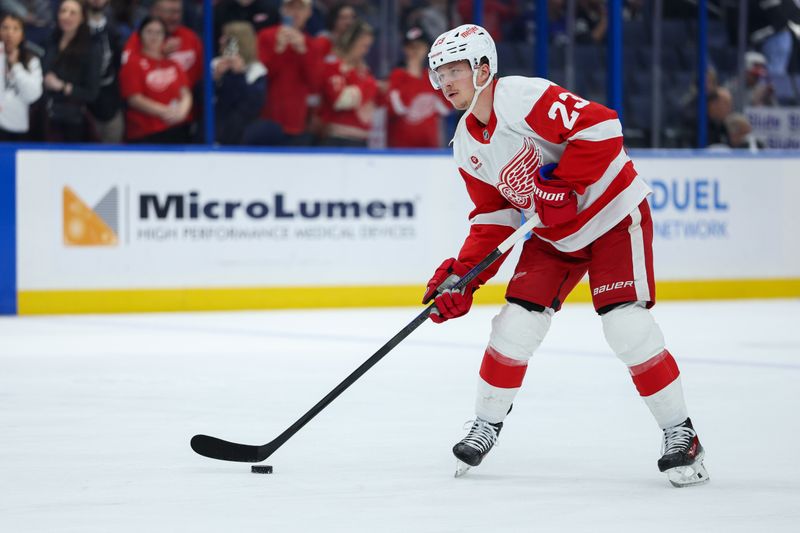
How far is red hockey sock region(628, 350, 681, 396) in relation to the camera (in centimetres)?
309

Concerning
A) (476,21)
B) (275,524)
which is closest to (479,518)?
(275,524)

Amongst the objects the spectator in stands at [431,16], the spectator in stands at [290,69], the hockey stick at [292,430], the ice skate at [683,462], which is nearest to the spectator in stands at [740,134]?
the spectator in stands at [431,16]

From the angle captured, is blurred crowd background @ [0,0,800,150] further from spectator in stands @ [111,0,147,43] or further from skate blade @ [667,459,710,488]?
skate blade @ [667,459,710,488]

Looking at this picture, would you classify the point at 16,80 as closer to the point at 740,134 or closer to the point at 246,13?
the point at 246,13

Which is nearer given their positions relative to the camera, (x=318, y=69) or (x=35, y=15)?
(x=35, y=15)

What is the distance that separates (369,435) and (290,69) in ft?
16.1

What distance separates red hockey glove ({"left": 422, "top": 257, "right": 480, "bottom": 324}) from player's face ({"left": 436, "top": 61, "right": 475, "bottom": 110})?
0.39 meters

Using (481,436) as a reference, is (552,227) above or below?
above

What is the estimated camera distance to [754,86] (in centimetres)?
1010

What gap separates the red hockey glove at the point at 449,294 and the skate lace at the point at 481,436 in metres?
0.27

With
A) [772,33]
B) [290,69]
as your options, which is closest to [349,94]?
[290,69]

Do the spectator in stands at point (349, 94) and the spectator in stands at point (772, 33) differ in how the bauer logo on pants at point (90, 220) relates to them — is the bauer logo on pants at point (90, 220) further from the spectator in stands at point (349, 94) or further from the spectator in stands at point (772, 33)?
the spectator in stands at point (772, 33)

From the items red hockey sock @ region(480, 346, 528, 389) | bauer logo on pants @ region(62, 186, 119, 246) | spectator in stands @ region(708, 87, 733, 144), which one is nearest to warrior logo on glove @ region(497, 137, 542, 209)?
red hockey sock @ region(480, 346, 528, 389)

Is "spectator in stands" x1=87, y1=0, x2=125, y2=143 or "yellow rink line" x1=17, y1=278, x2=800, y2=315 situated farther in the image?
"spectator in stands" x1=87, y1=0, x2=125, y2=143
